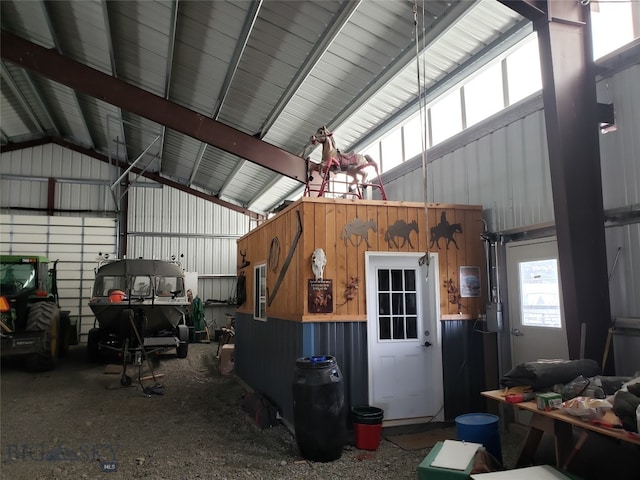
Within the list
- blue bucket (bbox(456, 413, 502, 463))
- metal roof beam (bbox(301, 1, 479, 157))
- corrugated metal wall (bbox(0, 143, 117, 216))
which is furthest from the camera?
corrugated metal wall (bbox(0, 143, 117, 216))

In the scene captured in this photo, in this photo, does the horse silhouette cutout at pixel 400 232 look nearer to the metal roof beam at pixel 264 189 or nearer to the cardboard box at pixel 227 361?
the cardboard box at pixel 227 361

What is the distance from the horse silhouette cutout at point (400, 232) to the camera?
5598 millimetres

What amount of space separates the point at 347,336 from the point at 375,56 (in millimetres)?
3668

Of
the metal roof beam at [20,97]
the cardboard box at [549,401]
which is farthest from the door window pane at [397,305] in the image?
the metal roof beam at [20,97]

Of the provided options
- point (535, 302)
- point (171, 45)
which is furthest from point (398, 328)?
point (171, 45)

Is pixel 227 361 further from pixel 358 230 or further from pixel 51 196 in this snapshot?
pixel 51 196

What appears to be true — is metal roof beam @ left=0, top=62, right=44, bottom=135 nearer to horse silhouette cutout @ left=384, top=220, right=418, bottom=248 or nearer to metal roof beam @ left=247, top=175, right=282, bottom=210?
metal roof beam @ left=247, top=175, right=282, bottom=210

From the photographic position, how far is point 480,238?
234 inches

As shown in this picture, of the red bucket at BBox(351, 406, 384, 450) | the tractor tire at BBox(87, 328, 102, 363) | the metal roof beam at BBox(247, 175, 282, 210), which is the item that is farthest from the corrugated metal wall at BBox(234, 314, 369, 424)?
the metal roof beam at BBox(247, 175, 282, 210)

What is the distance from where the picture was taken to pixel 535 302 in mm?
→ 5188

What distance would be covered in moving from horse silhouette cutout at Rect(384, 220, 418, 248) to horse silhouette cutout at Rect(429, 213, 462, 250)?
0.25 meters

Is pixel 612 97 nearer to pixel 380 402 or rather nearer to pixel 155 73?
pixel 380 402

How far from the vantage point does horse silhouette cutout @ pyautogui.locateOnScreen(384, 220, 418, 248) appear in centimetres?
560

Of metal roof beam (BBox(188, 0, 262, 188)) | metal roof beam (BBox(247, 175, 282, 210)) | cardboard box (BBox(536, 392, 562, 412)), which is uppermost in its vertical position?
metal roof beam (BBox(188, 0, 262, 188))
